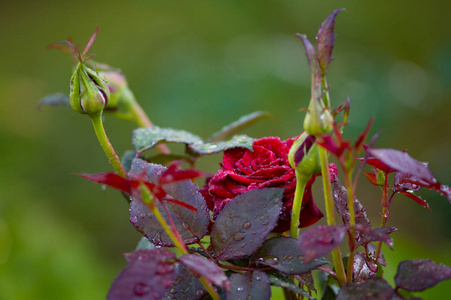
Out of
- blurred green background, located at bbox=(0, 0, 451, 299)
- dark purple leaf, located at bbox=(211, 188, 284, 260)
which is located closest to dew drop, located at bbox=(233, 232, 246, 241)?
dark purple leaf, located at bbox=(211, 188, 284, 260)

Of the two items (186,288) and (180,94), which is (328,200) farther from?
(180,94)

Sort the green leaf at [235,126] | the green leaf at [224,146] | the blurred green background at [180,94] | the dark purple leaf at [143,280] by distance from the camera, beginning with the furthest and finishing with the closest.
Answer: the blurred green background at [180,94], the green leaf at [235,126], the green leaf at [224,146], the dark purple leaf at [143,280]

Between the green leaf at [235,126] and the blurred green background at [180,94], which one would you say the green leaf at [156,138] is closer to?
the green leaf at [235,126]

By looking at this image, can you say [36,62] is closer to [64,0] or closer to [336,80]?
[64,0]

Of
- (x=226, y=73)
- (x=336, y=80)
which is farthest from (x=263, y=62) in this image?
(x=336, y=80)

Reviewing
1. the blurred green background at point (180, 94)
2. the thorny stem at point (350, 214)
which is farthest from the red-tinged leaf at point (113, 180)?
the blurred green background at point (180, 94)

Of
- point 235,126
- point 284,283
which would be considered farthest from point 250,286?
point 235,126

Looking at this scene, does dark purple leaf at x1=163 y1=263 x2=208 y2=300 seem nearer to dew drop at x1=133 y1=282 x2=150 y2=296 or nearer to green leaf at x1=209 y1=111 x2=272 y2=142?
dew drop at x1=133 y1=282 x2=150 y2=296
